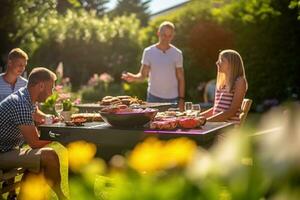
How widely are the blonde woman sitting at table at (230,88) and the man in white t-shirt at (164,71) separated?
67.8 inches

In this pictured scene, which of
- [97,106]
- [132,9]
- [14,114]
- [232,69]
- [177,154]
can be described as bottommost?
[97,106]

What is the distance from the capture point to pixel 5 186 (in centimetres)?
495

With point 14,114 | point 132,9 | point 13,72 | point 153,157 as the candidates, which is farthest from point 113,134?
point 132,9

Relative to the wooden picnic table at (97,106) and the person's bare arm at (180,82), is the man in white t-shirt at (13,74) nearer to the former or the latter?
the wooden picnic table at (97,106)

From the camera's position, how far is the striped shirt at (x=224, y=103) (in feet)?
18.0

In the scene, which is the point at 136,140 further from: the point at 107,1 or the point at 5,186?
the point at 107,1

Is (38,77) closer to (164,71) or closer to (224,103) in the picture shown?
(224,103)

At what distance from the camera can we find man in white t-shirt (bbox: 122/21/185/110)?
732cm

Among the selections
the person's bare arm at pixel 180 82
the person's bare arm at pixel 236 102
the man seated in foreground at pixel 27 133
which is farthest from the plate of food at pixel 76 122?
the person's bare arm at pixel 180 82

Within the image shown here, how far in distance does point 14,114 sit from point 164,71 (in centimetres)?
323

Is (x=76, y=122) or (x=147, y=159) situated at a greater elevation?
(x=147, y=159)

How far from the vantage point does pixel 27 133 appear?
14.4ft

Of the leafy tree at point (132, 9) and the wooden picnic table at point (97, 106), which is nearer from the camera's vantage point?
the wooden picnic table at point (97, 106)

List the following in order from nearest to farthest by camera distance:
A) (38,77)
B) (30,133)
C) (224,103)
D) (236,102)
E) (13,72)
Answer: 1. (30,133)
2. (38,77)
3. (236,102)
4. (224,103)
5. (13,72)
